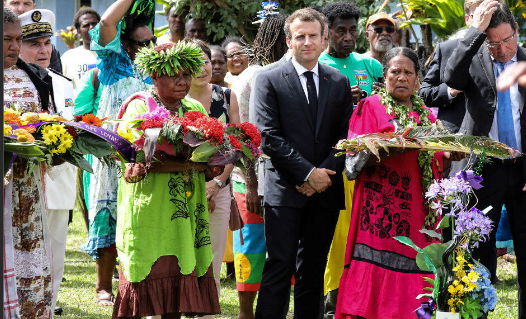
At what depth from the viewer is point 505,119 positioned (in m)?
5.75

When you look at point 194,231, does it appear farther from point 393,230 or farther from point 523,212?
point 523,212

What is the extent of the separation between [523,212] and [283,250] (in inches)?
77.7

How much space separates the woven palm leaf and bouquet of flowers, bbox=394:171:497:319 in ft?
1.41

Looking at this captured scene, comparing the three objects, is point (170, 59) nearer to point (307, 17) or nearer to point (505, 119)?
point (307, 17)

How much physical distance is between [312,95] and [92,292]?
3163 mm

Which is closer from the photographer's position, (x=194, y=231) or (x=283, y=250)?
(x=194, y=231)

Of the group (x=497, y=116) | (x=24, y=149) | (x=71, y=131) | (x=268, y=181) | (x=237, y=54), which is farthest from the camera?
(x=237, y=54)

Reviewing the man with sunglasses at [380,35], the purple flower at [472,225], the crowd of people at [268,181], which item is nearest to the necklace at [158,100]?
the crowd of people at [268,181]

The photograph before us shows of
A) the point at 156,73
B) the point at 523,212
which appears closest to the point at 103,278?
the point at 156,73

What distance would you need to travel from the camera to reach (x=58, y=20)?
61.7ft

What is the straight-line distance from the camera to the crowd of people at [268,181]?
476cm

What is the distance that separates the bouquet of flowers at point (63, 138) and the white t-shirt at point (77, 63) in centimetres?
430

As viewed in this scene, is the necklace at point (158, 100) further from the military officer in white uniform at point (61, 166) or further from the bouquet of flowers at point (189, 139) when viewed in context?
the military officer in white uniform at point (61, 166)

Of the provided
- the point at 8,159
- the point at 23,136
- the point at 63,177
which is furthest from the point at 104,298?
the point at 23,136
